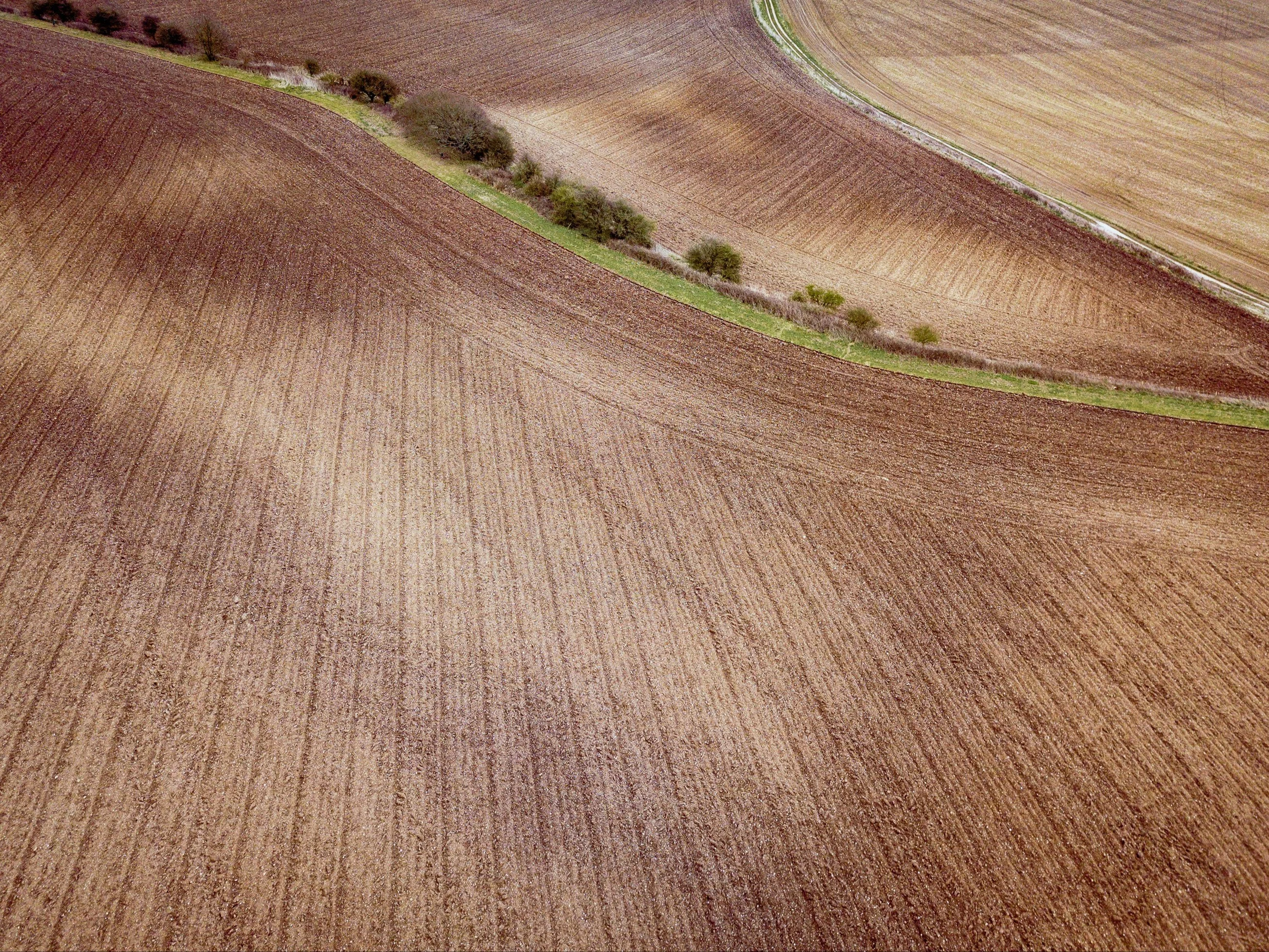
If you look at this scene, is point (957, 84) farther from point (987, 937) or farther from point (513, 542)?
point (987, 937)

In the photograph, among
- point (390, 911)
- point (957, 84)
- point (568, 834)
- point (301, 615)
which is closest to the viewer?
point (390, 911)

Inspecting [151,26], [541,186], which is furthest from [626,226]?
[151,26]

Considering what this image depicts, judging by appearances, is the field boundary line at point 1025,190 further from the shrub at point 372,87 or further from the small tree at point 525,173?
the shrub at point 372,87

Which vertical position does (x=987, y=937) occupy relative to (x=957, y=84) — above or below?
below

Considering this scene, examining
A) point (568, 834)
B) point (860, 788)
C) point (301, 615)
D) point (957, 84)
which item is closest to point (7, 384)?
point (301, 615)

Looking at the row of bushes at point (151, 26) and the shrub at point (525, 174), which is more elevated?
the row of bushes at point (151, 26)

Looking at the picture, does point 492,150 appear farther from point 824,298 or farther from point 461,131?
point 824,298

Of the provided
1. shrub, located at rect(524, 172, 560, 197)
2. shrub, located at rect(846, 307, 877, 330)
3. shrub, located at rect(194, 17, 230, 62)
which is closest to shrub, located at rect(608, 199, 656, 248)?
shrub, located at rect(524, 172, 560, 197)

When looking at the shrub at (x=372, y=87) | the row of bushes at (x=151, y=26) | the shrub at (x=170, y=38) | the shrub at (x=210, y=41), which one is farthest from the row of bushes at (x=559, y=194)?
the shrub at (x=170, y=38)
